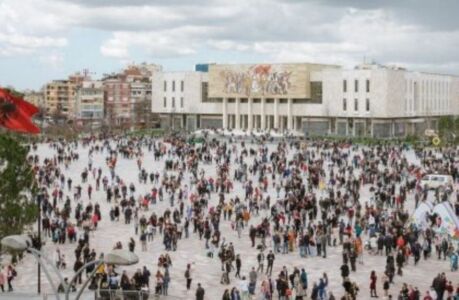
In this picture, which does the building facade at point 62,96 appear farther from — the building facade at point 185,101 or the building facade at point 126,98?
the building facade at point 185,101

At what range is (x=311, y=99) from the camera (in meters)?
94.4

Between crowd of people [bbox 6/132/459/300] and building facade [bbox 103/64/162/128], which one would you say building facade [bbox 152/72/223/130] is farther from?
crowd of people [bbox 6/132/459/300]

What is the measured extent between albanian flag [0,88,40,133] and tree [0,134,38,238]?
6.26 ft

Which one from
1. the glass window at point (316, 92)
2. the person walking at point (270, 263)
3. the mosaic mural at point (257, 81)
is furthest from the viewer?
the mosaic mural at point (257, 81)

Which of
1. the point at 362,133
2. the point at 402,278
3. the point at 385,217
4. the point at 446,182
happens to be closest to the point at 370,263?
the point at 402,278

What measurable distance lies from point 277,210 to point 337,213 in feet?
8.04

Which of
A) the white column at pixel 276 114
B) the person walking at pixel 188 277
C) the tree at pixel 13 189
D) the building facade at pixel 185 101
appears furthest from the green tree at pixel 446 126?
the tree at pixel 13 189

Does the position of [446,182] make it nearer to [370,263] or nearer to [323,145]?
[370,263]

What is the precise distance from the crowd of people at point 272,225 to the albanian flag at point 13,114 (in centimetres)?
477

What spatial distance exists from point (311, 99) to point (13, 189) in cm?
7618

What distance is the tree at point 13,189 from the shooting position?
19578 mm

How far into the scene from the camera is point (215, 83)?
328ft

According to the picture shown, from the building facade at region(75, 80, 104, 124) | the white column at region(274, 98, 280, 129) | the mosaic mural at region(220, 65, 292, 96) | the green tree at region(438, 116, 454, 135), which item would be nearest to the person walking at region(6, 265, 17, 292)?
the green tree at region(438, 116, 454, 135)

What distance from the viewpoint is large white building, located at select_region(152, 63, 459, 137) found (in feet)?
296
